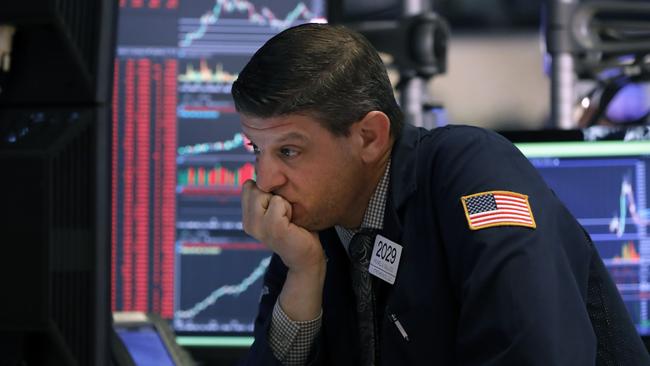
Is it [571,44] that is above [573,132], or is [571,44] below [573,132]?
above

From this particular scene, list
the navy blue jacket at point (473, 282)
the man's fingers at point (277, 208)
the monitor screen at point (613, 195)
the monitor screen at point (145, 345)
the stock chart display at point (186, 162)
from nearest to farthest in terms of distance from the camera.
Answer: the navy blue jacket at point (473, 282), the man's fingers at point (277, 208), the monitor screen at point (145, 345), the monitor screen at point (613, 195), the stock chart display at point (186, 162)

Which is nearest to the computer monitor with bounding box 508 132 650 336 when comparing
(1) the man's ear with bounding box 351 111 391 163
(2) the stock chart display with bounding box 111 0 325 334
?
(2) the stock chart display with bounding box 111 0 325 334

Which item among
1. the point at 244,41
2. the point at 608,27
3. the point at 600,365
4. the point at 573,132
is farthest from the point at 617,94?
the point at 600,365

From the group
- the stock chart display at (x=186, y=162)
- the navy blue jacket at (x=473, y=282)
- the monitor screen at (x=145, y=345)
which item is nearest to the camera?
the navy blue jacket at (x=473, y=282)

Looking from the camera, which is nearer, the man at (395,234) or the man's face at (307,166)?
the man at (395,234)

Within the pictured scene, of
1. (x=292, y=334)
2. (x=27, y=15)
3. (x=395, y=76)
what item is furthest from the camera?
(x=395, y=76)

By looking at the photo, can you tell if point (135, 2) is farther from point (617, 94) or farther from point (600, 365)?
point (600, 365)

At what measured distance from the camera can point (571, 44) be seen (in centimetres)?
221

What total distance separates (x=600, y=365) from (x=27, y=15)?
2.63ft

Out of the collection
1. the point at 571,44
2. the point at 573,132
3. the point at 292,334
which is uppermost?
the point at 571,44

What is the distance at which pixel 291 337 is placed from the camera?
1.41 m

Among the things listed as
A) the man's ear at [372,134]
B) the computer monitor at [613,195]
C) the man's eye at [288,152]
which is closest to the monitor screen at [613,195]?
the computer monitor at [613,195]

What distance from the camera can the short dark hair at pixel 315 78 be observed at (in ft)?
4.04

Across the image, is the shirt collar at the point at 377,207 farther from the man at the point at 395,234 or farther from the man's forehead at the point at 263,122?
the man's forehead at the point at 263,122
